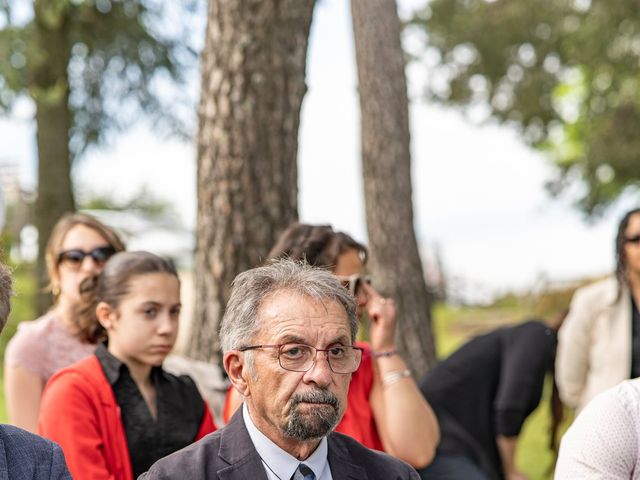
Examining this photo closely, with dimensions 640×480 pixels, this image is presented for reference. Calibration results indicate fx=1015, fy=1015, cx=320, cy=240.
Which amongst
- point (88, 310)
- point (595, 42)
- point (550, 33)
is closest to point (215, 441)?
point (88, 310)

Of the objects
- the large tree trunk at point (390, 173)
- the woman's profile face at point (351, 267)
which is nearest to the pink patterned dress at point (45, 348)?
the woman's profile face at point (351, 267)

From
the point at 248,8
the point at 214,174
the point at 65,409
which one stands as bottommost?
the point at 65,409

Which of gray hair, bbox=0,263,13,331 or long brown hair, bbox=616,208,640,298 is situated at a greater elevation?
gray hair, bbox=0,263,13,331

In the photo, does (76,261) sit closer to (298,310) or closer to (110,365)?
(110,365)

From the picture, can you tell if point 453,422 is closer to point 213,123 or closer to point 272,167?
point 272,167

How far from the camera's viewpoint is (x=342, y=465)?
266cm

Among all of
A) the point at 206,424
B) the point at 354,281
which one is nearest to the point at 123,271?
the point at 206,424

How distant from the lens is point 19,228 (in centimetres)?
1788

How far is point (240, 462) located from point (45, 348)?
2.01 m

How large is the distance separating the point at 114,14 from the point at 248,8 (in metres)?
7.11

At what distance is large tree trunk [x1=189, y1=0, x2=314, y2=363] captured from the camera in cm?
589

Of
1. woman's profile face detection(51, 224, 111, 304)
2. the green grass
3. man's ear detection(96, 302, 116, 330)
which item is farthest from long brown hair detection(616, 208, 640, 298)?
man's ear detection(96, 302, 116, 330)

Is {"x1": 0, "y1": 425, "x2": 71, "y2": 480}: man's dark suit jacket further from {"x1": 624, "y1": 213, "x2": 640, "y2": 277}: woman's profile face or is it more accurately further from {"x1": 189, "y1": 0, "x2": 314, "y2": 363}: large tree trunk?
{"x1": 624, "y1": 213, "x2": 640, "y2": 277}: woman's profile face

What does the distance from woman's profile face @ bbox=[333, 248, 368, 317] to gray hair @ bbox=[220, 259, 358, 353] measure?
1091 mm
